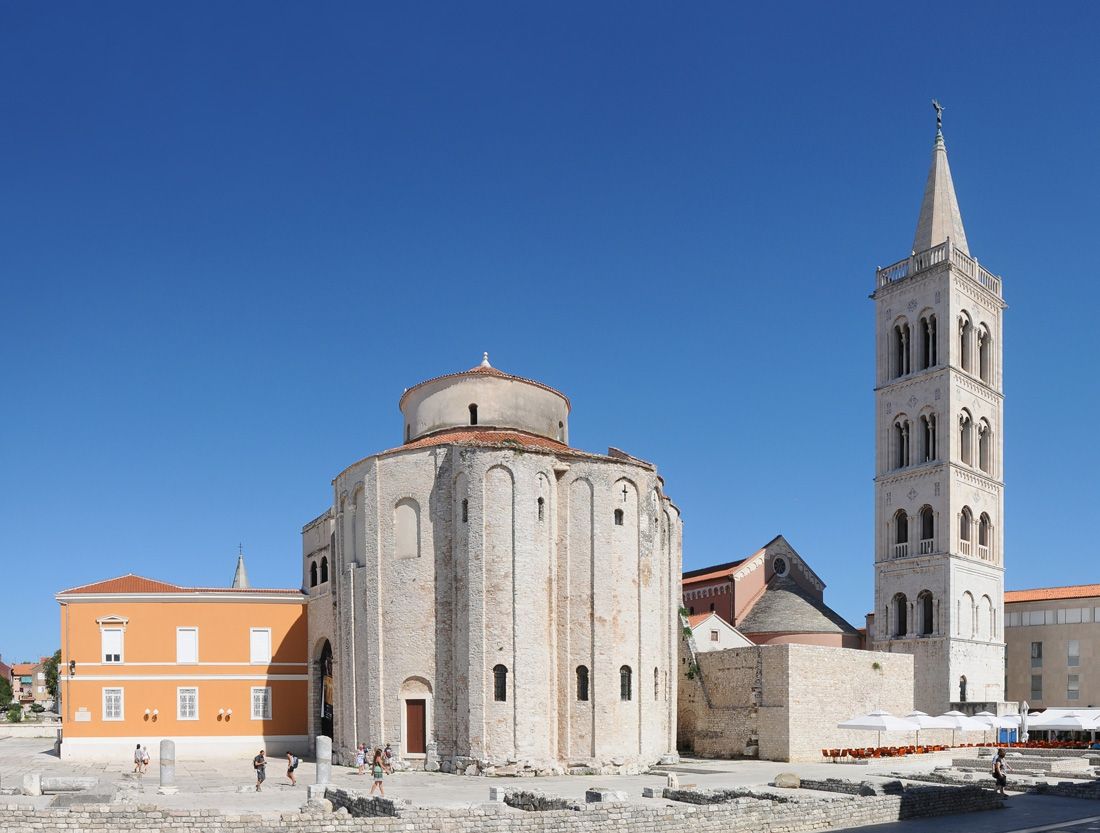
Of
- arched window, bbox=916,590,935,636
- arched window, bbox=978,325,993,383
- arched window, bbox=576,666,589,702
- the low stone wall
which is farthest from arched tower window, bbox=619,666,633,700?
arched window, bbox=978,325,993,383

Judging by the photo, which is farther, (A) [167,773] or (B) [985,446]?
(B) [985,446]

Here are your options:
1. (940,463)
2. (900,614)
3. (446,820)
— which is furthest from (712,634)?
(446,820)

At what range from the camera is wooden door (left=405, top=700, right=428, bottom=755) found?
132 feet

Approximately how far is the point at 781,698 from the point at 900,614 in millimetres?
20067

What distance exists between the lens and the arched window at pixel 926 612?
6031cm

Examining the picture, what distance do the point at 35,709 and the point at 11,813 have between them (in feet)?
357

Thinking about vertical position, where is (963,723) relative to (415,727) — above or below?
below

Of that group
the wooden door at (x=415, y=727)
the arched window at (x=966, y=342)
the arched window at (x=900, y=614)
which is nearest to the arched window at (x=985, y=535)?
the arched window at (x=900, y=614)

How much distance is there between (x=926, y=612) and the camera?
6069 centimetres

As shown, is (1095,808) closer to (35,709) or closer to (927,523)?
(927,523)

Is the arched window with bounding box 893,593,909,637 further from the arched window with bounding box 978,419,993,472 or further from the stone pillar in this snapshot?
the stone pillar

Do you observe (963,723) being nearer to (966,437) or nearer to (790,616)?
(790,616)

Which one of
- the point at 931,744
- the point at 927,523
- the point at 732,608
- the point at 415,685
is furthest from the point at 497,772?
the point at 927,523

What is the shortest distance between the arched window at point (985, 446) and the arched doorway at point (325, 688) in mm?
37132
